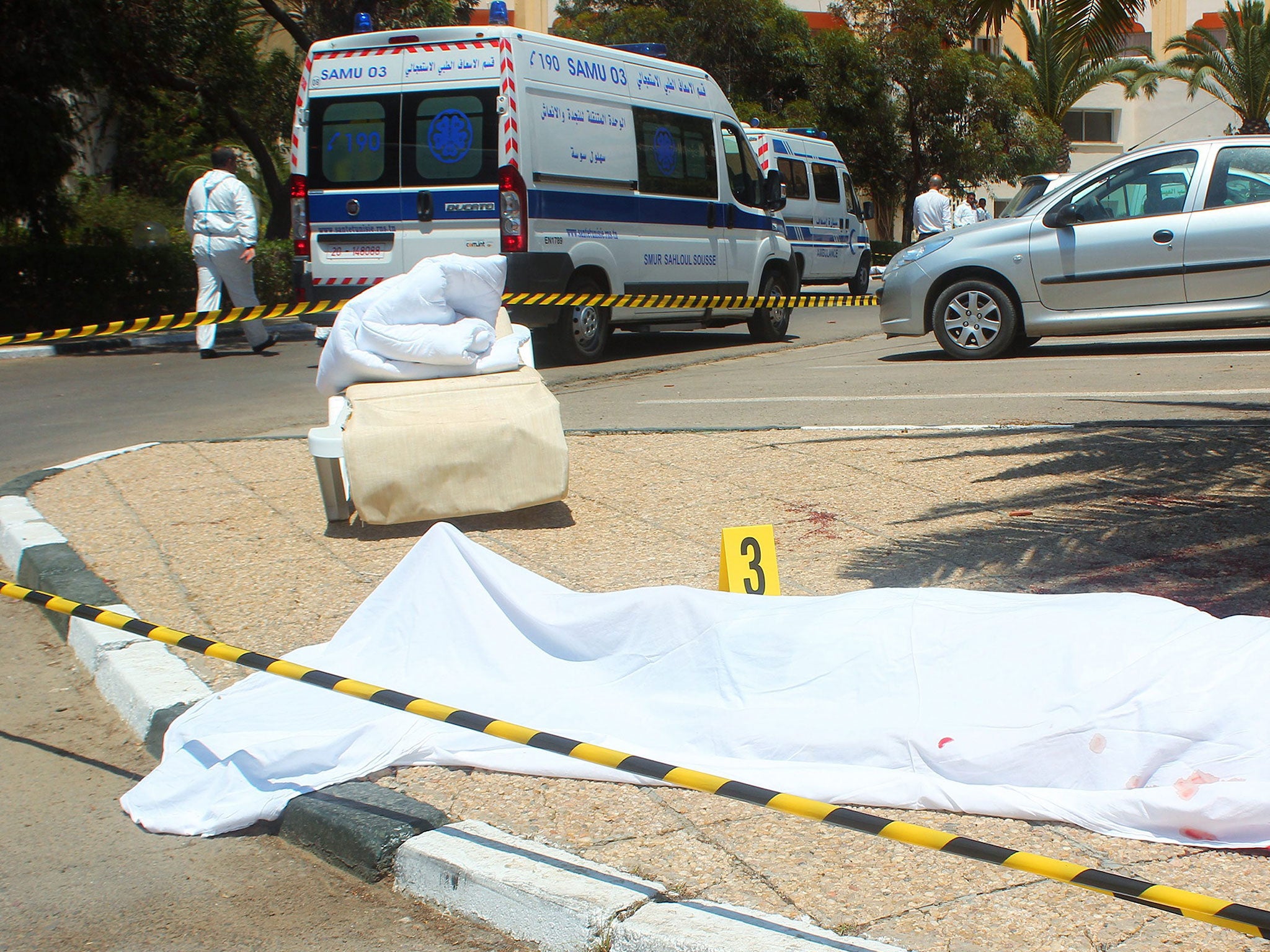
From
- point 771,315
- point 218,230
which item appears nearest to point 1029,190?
point 771,315

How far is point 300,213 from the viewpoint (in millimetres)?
11445

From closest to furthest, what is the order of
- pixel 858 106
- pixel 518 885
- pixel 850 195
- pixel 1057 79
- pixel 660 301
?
pixel 518 885
pixel 660 301
pixel 850 195
pixel 858 106
pixel 1057 79

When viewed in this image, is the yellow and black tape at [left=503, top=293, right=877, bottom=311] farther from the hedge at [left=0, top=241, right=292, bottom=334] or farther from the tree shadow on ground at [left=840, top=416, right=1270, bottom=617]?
the hedge at [left=0, top=241, right=292, bottom=334]

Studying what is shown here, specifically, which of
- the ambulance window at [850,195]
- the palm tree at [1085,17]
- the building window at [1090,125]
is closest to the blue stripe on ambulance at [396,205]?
the palm tree at [1085,17]

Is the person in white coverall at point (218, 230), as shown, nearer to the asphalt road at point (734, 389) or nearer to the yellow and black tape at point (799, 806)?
the asphalt road at point (734, 389)

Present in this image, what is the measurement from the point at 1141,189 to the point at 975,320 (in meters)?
1.68

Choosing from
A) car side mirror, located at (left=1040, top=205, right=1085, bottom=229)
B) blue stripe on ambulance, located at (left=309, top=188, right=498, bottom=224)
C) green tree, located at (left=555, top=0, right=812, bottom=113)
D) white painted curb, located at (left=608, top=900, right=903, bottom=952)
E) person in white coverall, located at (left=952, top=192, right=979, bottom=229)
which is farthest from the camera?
green tree, located at (left=555, top=0, right=812, bottom=113)

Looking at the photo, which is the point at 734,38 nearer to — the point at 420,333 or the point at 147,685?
the point at 420,333

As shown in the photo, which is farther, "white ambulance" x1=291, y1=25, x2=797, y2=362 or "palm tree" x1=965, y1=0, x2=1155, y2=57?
"white ambulance" x1=291, y1=25, x2=797, y2=362

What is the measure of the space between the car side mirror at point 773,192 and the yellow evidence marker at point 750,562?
10107 mm

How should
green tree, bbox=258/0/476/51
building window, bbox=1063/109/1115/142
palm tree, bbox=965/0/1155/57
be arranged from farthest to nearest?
1. building window, bbox=1063/109/1115/142
2. green tree, bbox=258/0/476/51
3. palm tree, bbox=965/0/1155/57

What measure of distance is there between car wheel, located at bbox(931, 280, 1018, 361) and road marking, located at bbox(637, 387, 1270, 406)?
225cm

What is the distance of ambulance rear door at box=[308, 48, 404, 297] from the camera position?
35.6 ft

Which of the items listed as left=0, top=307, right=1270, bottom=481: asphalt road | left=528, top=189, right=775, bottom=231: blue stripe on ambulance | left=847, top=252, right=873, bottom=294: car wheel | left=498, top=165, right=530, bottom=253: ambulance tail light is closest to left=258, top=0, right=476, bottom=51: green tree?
left=0, top=307, right=1270, bottom=481: asphalt road
